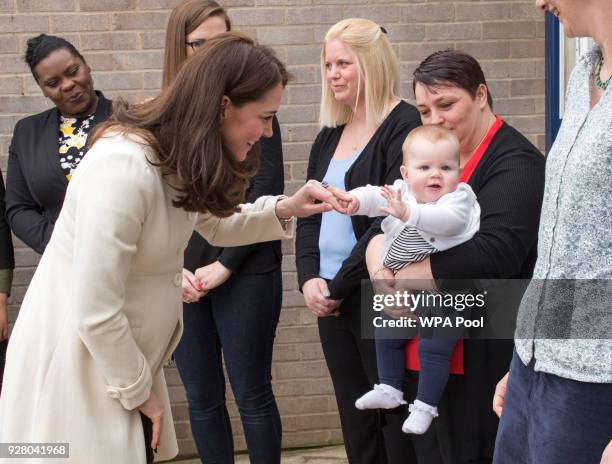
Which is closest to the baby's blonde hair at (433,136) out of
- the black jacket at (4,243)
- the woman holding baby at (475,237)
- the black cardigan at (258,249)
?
the woman holding baby at (475,237)

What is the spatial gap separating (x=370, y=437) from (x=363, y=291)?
69 cm

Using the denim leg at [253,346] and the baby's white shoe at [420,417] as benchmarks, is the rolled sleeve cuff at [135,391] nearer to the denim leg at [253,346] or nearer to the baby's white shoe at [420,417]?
the baby's white shoe at [420,417]

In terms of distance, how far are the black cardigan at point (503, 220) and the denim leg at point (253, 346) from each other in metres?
1.08

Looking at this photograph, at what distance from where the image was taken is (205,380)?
4.07m

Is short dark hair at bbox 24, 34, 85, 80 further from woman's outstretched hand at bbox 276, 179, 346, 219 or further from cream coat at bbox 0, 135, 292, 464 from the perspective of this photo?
cream coat at bbox 0, 135, 292, 464

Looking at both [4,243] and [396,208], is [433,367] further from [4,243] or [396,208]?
[4,243]

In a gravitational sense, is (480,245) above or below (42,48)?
below

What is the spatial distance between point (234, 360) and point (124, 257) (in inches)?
67.0

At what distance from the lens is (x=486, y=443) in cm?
309

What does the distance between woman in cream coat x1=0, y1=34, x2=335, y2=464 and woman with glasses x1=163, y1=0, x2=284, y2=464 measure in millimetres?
1318

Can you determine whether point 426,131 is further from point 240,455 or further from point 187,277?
point 240,455

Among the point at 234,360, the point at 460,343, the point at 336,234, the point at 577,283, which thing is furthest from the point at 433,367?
the point at 234,360

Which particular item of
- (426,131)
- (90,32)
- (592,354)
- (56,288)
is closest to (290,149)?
(90,32)

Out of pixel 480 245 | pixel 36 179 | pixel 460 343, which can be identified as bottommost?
pixel 460 343
